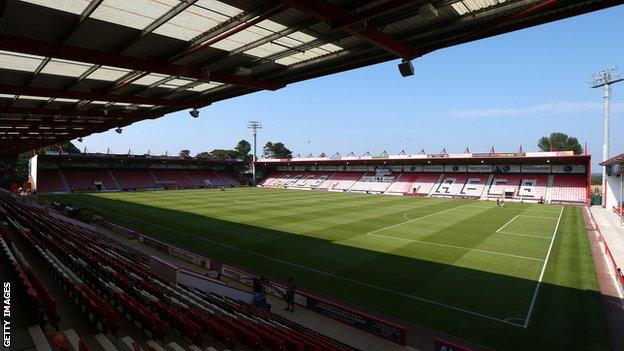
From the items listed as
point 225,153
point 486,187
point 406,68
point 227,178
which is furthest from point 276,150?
point 406,68

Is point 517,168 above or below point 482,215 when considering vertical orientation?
above

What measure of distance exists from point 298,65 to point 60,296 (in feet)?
27.8

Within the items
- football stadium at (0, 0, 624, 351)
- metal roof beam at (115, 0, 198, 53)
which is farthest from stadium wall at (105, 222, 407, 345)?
metal roof beam at (115, 0, 198, 53)

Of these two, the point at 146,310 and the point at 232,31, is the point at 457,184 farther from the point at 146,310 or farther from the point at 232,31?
the point at 146,310

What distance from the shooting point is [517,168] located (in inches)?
2201

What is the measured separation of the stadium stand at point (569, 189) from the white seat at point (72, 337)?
5532 centimetres

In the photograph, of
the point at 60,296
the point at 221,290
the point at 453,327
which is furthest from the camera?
the point at 221,290

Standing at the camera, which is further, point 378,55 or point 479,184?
point 479,184

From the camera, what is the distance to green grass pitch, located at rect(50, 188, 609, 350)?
12.2 meters

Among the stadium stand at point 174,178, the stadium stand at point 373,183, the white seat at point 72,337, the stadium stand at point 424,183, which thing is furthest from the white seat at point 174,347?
the stadium stand at point 174,178

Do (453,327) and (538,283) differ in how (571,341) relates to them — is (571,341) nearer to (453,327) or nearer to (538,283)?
(453,327)

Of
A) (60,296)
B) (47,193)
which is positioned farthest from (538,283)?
(47,193)

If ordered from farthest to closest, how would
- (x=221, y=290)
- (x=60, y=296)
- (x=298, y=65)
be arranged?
1. (x=221, y=290)
2. (x=298, y=65)
3. (x=60, y=296)

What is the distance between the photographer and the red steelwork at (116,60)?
7714 mm
